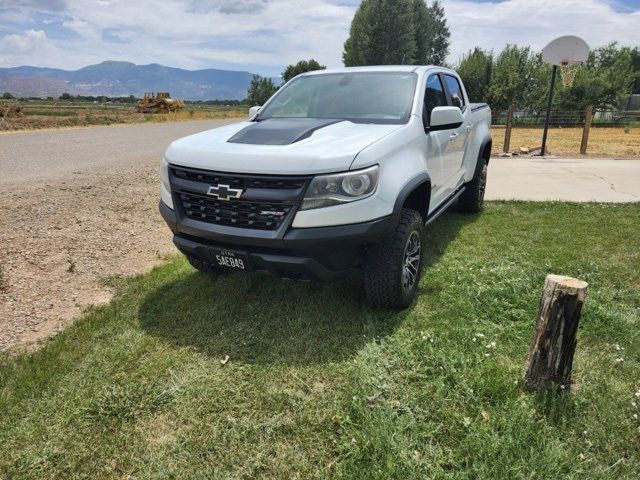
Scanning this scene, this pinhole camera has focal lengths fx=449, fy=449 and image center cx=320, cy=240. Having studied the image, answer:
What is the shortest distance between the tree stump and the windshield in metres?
1.77

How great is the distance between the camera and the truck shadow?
3.03m

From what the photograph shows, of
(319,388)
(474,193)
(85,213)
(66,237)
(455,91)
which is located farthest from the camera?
(474,193)

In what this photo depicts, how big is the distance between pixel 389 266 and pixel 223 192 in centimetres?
123

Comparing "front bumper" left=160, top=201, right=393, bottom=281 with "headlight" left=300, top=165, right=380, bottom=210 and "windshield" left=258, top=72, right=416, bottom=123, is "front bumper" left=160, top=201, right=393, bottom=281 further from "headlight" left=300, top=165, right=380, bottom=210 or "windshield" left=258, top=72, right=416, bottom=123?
"windshield" left=258, top=72, right=416, bottom=123

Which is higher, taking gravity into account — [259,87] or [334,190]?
[259,87]

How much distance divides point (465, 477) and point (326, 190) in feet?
5.49

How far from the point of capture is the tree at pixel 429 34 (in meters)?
43.8

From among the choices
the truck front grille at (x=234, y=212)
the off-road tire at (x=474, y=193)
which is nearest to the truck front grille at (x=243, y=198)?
the truck front grille at (x=234, y=212)

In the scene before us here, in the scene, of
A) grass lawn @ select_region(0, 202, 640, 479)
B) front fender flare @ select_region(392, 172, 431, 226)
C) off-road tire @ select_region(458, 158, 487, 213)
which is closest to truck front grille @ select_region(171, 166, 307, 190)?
front fender flare @ select_region(392, 172, 431, 226)

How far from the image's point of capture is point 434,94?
4312 millimetres

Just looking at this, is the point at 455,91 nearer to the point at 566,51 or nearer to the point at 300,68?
the point at 566,51

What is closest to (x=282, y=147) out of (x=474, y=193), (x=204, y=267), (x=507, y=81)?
(x=204, y=267)

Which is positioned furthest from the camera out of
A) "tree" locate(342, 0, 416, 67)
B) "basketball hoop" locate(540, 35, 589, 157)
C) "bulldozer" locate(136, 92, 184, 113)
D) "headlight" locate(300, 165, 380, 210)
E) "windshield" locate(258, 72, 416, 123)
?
"tree" locate(342, 0, 416, 67)

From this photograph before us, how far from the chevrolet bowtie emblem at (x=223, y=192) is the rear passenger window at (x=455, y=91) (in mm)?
3051
